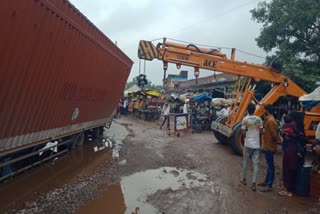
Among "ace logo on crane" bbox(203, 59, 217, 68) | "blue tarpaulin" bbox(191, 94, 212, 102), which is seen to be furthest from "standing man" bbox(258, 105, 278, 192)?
"blue tarpaulin" bbox(191, 94, 212, 102)

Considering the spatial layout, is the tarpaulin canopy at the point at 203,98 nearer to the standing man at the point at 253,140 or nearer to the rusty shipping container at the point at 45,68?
the rusty shipping container at the point at 45,68

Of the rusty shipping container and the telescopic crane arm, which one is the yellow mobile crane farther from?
the rusty shipping container

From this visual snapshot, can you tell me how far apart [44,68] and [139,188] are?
3025 mm

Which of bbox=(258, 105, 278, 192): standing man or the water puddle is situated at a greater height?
bbox=(258, 105, 278, 192): standing man

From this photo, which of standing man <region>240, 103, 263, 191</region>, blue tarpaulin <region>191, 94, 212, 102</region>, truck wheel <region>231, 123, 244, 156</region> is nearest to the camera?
standing man <region>240, 103, 263, 191</region>

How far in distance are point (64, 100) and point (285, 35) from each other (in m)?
13.9

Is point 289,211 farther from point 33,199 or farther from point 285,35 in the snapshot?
point 285,35

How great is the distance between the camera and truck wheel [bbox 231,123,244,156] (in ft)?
32.3

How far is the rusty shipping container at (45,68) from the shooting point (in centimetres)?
431

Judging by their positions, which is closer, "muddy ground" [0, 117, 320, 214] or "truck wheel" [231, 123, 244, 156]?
"muddy ground" [0, 117, 320, 214]

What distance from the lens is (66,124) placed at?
742 cm

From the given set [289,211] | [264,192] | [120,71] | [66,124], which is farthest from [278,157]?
[66,124]

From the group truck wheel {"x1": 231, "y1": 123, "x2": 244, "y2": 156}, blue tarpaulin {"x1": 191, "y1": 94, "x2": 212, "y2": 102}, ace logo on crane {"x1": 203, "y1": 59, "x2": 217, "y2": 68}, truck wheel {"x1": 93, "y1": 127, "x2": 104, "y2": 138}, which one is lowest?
truck wheel {"x1": 93, "y1": 127, "x2": 104, "y2": 138}

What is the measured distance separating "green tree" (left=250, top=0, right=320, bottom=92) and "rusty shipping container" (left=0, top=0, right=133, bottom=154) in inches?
440
